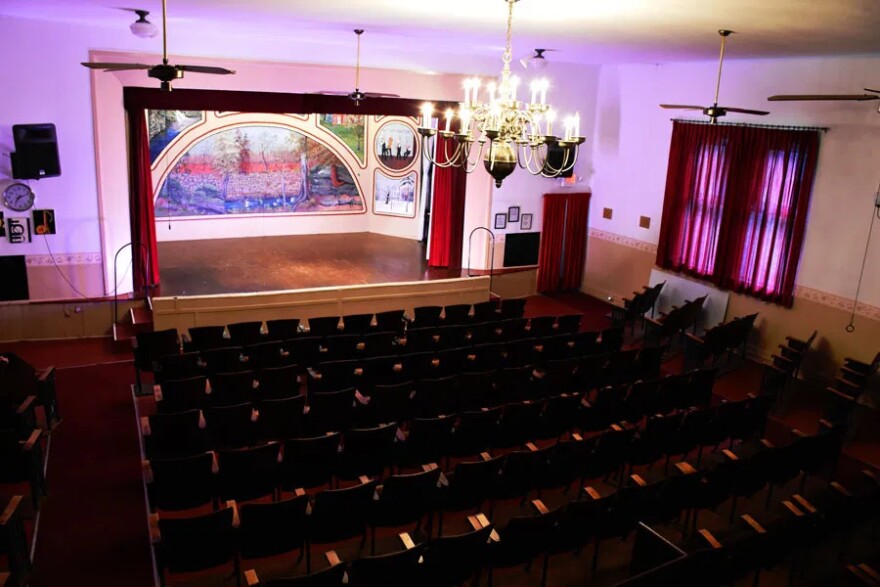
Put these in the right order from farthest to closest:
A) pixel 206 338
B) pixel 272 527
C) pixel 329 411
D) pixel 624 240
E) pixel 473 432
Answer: pixel 624 240
pixel 206 338
pixel 329 411
pixel 473 432
pixel 272 527

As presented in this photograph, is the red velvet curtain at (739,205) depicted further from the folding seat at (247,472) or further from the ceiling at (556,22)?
the folding seat at (247,472)

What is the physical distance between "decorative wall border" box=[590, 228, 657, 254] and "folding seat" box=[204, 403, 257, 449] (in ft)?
29.6

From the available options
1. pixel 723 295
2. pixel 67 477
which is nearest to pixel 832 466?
pixel 723 295

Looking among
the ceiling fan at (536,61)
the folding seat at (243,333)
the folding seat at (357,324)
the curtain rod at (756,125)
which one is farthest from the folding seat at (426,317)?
the curtain rod at (756,125)

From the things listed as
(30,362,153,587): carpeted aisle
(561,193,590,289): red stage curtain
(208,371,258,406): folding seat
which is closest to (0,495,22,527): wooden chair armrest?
(30,362,153,587): carpeted aisle

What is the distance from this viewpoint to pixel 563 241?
14.9 m

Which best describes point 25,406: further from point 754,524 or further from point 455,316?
point 754,524

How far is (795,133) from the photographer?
1067cm

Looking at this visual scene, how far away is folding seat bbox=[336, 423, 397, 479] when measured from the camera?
664 cm

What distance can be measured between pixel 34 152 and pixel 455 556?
343 inches

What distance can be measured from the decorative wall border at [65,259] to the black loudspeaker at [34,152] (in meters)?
1.30

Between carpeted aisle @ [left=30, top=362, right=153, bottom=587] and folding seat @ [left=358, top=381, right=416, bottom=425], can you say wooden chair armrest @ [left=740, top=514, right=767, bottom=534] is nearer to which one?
folding seat @ [left=358, top=381, right=416, bottom=425]

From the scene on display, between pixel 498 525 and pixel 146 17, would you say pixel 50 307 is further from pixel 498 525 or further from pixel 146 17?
pixel 498 525

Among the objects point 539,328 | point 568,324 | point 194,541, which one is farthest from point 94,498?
point 568,324
